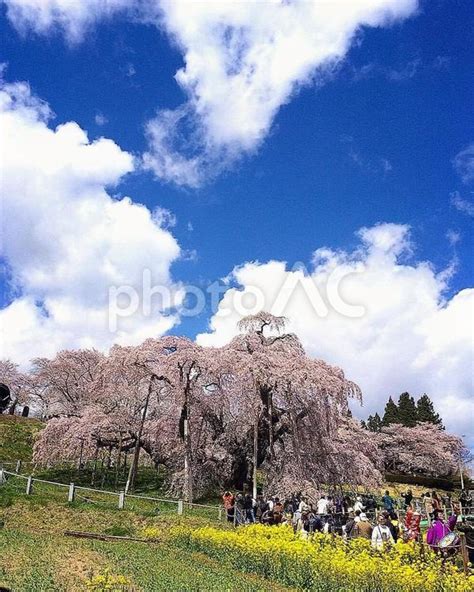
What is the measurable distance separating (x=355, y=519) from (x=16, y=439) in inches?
1050

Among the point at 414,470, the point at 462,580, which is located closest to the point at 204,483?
the point at 462,580

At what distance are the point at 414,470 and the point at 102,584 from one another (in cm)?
5668

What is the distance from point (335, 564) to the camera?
9727 mm

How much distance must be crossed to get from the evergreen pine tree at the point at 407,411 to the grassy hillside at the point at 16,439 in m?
48.4

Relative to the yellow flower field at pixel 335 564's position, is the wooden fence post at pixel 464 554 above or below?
above

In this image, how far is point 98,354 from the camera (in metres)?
42.6

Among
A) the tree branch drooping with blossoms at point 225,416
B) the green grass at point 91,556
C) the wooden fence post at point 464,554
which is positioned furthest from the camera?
the tree branch drooping with blossoms at point 225,416

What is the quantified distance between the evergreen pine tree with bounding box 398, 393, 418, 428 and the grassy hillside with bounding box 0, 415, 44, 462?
48.4 meters

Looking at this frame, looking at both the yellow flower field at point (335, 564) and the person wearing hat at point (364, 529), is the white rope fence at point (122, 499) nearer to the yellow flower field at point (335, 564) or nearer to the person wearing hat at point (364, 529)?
the yellow flower field at point (335, 564)

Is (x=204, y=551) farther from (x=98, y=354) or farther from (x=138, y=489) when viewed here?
(x=98, y=354)

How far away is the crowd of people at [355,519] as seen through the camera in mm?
11789

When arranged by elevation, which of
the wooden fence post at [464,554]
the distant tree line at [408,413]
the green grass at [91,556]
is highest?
the distant tree line at [408,413]

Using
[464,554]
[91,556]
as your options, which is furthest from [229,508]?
[464,554]

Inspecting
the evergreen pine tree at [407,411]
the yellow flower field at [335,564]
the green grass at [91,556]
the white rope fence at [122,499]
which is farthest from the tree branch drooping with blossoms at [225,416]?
the evergreen pine tree at [407,411]
